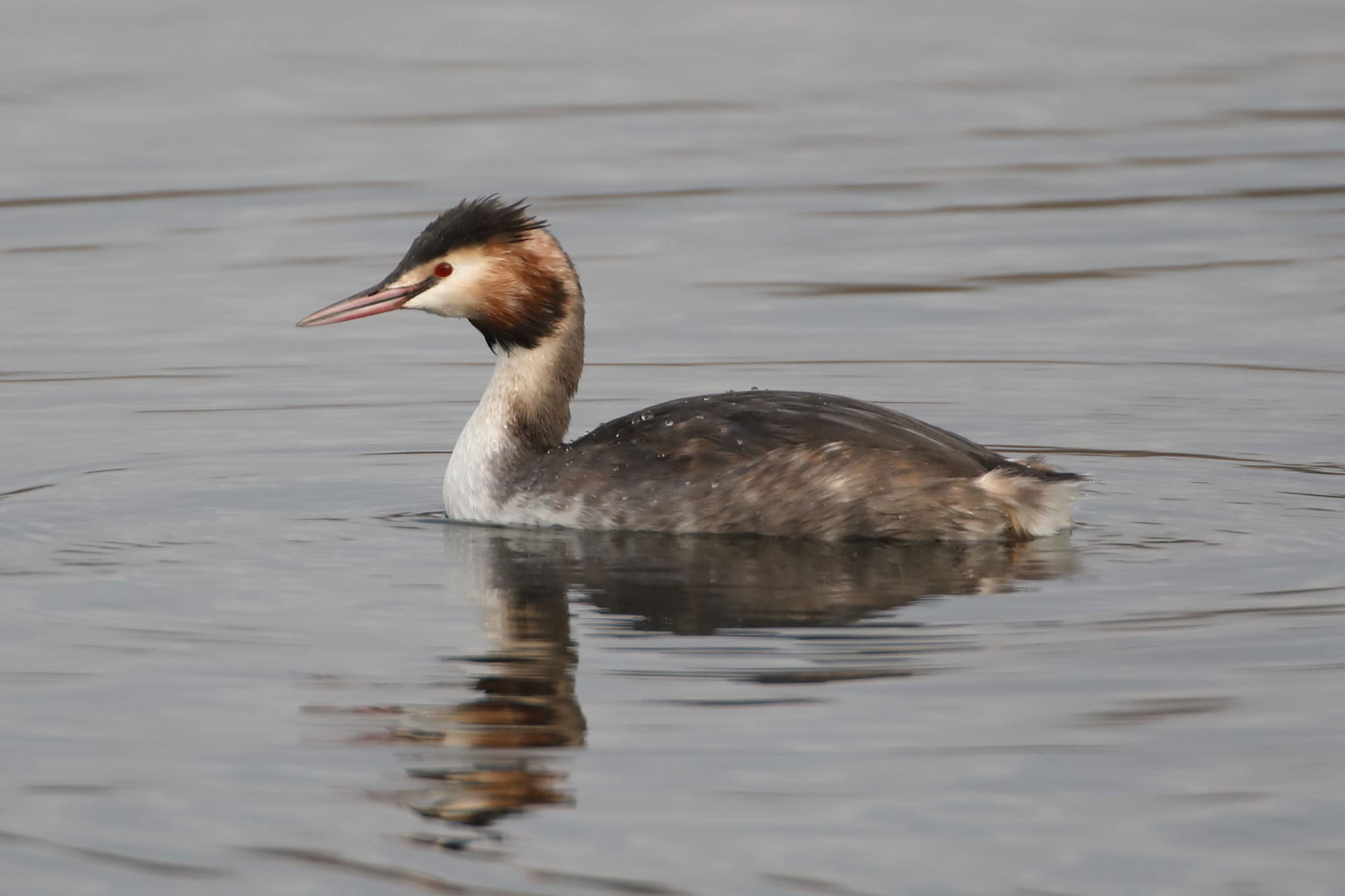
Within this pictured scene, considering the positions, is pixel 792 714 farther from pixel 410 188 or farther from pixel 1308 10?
pixel 1308 10

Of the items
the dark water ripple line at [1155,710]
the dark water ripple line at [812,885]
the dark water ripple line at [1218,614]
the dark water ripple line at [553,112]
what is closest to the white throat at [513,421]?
the dark water ripple line at [1218,614]

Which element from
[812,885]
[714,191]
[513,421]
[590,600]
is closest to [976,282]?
[714,191]

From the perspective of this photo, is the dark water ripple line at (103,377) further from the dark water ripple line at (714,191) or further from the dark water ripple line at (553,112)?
the dark water ripple line at (553,112)

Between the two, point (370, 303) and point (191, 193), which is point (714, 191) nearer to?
point (191, 193)

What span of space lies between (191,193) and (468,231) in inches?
292

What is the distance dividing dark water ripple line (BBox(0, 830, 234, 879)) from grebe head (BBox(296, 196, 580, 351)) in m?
3.89

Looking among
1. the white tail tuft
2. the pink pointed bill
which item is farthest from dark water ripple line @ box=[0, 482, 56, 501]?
the white tail tuft

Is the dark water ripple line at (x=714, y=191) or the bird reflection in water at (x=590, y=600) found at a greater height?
the dark water ripple line at (x=714, y=191)

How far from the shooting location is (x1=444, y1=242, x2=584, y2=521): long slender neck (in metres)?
9.28

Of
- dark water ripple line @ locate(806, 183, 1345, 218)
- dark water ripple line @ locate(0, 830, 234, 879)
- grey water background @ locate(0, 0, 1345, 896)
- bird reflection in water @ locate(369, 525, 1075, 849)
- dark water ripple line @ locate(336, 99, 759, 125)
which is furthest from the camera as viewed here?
dark water ripple line @ locate(336, 99, 759, 125)

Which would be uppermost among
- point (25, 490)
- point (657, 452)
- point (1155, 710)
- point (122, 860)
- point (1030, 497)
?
point (657, 452)

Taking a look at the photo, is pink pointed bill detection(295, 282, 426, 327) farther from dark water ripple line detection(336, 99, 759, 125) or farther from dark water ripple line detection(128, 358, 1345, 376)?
dark water ripple line detection(336, 99, 759, 125)

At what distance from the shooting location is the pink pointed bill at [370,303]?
938 centimetres

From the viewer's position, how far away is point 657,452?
8.91 m
